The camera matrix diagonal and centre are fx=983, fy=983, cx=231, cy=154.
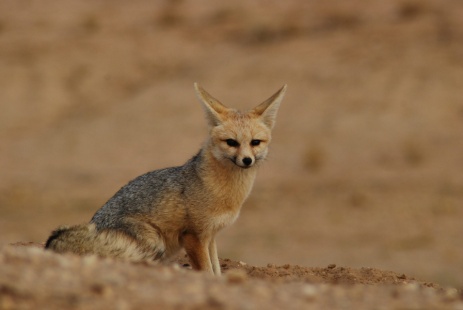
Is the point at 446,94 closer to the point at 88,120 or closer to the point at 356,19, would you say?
the point at 356,19

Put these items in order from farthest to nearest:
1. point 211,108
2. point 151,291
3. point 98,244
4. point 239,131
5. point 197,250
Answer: point 211,108 → point 239,131 → point 197,250 → point 98,244 → point 151,291

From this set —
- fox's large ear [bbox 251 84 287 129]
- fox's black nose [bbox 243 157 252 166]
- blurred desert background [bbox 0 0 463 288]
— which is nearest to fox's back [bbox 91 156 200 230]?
fox's black nose [bbox 243 157 252 166]

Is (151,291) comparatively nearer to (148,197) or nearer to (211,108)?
(148,197)

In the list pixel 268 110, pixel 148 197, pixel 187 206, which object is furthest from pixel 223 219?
pixel 268 110

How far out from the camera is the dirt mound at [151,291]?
5594 mm

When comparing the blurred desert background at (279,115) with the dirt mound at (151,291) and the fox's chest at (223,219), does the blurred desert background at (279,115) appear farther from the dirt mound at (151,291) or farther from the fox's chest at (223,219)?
the dirt mound at (151,291)

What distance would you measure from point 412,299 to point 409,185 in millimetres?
18060

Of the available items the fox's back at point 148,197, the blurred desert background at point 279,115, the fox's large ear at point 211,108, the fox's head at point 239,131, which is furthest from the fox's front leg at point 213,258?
the blurred desert background at point 279,115

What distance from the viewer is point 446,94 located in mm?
27844

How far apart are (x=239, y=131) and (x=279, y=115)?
19503 millimetres

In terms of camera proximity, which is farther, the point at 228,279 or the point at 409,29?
the point at 409,29

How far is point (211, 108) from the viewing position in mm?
8867

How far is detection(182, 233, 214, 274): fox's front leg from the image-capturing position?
837cm

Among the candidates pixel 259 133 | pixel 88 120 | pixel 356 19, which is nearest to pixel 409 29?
pixel 356 19
